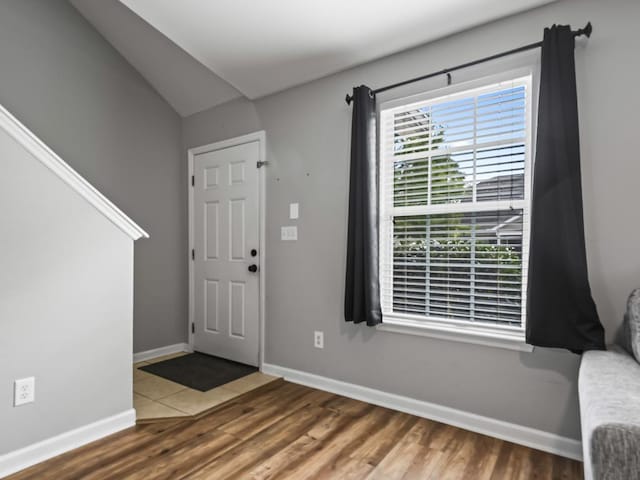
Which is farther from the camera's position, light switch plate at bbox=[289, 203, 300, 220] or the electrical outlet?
light switch plate at bbox=[289, 203, 300, 220]

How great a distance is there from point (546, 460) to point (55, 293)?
8.67ft

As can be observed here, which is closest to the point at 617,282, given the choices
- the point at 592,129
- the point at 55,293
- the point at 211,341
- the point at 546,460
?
the point at 592,129

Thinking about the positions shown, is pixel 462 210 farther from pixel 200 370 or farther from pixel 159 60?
pixel 159 60

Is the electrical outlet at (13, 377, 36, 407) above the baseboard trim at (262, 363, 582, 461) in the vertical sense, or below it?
above

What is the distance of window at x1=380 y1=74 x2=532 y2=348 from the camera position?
2250 millimetres

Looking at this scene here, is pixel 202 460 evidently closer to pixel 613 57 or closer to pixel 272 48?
pixel 272 48

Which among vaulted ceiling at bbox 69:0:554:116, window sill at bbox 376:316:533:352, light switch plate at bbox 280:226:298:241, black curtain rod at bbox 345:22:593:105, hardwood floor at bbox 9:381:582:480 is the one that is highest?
vaulted ceiling at bbox 69:0:554:116

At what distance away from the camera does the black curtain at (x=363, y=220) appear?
2600 mm

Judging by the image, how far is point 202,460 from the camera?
78.5 inches

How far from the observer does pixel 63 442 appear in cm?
205

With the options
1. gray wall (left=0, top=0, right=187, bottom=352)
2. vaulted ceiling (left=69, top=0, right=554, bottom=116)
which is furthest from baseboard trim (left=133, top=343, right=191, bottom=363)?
vaulted ceiling (left=69, top=0, right=554, bottom=116)

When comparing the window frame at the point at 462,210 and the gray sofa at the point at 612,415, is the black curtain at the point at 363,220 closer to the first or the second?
Answer: the window frame at the point at 462,210

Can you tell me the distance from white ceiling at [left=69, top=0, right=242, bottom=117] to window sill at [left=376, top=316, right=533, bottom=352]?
2.37 metres

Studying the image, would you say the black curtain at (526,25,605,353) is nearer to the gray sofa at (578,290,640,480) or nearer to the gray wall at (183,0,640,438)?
the gray wall at (183,0,640,438)
